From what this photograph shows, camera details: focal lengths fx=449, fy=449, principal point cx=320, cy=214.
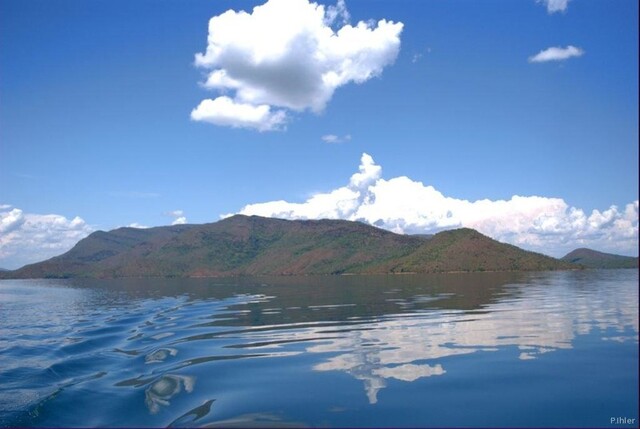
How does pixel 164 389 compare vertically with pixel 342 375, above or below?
below

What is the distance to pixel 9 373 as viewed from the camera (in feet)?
63.3

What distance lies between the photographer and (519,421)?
11008 mm

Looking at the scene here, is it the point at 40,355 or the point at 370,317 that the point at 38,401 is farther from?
the point at 370,317


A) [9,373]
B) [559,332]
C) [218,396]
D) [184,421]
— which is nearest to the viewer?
[184,421]

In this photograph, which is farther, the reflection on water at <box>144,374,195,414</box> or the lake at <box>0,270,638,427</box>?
the reflection on water at <box>144,374,195,414</box>

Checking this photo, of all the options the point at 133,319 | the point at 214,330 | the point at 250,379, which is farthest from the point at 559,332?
the point at 133,319

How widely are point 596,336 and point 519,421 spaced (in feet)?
39.4

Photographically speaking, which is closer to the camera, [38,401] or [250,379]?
[38,401]

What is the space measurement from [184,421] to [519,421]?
28.0ft

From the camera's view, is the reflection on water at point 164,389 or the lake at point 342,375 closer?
the lake at point 342,375

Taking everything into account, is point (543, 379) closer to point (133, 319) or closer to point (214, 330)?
point (214, 330)

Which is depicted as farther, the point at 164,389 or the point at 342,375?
the point at 342,375

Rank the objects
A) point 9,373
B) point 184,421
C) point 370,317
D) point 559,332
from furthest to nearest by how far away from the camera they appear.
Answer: point 370,317 → point 559,332 → point 9,373 → point 184,421

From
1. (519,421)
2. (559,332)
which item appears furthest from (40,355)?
(559,332)
